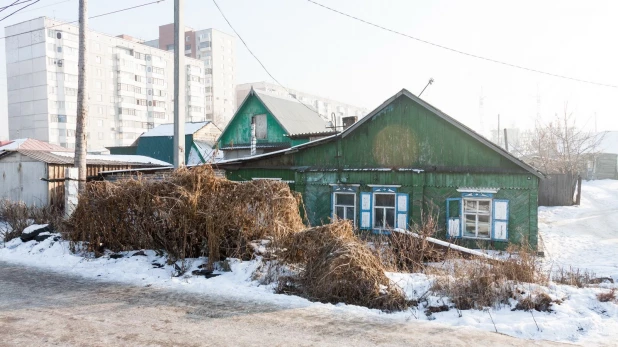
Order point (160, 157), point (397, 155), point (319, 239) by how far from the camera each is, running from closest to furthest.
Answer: point (319, 239)
point (397, 155)
point (160, 157)

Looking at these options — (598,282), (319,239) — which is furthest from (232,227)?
(598,282)

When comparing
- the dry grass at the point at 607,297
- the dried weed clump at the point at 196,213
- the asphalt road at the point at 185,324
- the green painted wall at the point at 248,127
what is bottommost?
the asphalt road at the point at 185,324

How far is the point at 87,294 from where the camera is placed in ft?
24.2

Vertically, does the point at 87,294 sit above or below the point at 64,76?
below

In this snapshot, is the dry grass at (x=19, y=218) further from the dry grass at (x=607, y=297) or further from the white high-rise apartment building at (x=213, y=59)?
the white high-rise apartment building at (x=213, y=59)

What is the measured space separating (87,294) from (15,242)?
19.1ft

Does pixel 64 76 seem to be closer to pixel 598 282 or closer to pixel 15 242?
pixel 15 242

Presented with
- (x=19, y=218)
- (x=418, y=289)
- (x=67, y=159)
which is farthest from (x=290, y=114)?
(x=418, y=289)

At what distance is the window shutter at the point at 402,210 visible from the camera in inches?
599

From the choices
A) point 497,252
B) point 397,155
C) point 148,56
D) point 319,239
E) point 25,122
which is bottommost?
point 497,252

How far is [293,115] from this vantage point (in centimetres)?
2888

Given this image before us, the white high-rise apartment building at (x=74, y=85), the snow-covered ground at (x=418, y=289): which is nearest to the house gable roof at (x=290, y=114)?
the snow-covered ground at (x=418, y=289)

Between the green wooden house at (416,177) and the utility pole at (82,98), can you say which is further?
the green wooden house at (416,177)

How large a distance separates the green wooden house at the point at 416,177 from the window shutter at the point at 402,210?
4 cm
